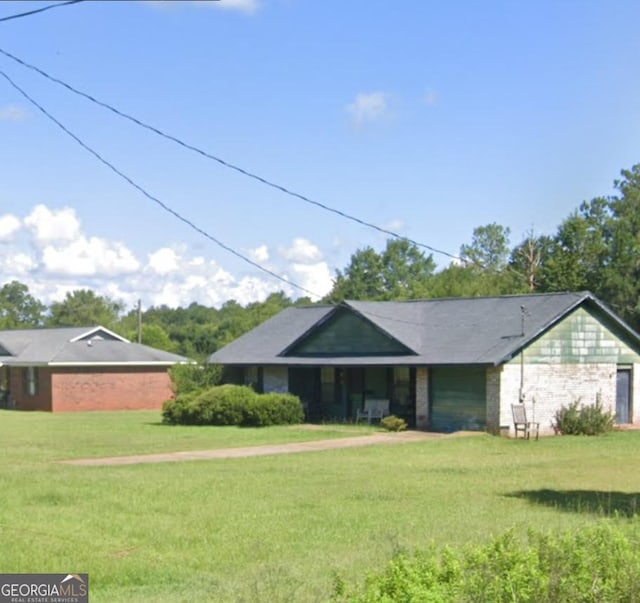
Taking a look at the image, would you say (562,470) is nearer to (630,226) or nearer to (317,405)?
(317,405)

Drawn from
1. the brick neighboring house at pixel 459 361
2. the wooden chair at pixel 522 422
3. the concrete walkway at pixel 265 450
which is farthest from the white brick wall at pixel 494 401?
the concrete walkway at pixel 265 450

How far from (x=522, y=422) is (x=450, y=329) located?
604 centimetres

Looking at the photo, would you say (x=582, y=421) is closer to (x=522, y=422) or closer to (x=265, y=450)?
(x=522, y=422)

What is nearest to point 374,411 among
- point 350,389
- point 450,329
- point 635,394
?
point 350,389

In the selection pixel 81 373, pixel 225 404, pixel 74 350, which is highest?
pixel 74 350

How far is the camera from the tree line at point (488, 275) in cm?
6025

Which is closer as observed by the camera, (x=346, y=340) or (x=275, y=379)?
(x=346, y=340)

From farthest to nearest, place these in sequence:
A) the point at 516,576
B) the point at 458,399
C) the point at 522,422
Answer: the point at 458,399 → the point at 522,422 → the point at 516,576

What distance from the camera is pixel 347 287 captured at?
9931 cm

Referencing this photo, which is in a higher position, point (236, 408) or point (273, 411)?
point (236, 408)

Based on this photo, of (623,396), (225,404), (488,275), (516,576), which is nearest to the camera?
(516,576)

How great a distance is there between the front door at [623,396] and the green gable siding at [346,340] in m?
7.89

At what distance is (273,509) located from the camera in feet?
54.5

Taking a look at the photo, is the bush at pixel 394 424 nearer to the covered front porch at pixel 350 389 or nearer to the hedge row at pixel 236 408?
the covered front porch at pixel 350 389
